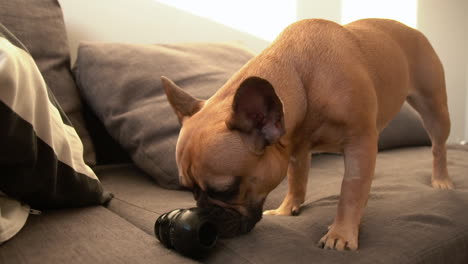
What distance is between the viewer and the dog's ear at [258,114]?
96 centimetres

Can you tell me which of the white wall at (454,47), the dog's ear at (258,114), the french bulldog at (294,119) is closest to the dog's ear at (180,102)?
the french bulldog at (294,119)

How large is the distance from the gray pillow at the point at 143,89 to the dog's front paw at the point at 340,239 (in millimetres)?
673

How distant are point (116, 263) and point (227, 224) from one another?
273 millimetres

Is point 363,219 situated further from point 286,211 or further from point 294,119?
point 294,119

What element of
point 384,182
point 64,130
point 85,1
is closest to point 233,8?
point 85,1

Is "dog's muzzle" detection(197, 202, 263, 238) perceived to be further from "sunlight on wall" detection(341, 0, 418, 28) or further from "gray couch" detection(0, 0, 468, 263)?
"sunlight on wall" detection(341, 0, 418, 28)

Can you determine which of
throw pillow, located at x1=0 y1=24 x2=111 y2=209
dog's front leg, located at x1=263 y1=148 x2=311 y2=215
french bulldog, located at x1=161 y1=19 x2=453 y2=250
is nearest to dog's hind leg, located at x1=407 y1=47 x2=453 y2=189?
french bulldog, located at x1=161 y1=19 x2=453 y2=250

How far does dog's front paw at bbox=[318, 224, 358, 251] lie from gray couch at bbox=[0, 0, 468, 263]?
3 cm

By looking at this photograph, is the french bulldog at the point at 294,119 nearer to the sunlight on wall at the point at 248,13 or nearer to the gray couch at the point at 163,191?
the gray couch at the point at 163,191

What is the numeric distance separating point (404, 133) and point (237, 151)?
1.48 meters

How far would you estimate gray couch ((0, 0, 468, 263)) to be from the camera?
96 cm

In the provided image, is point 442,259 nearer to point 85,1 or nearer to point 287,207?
point 287,207

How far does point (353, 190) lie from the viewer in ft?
3.83

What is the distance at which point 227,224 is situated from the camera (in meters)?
1.03
